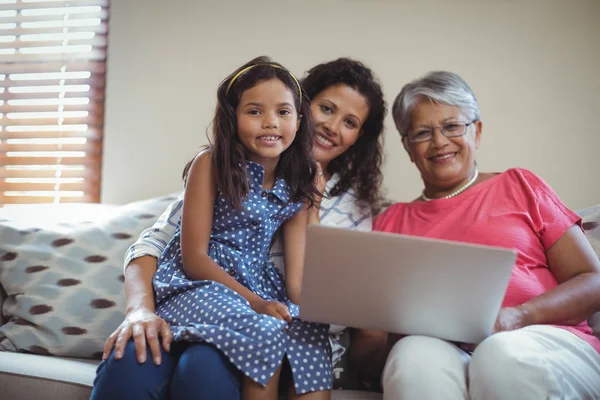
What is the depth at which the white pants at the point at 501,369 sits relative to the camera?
39.4 inches

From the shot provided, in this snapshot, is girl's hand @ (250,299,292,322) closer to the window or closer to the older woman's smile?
the older woman's smile

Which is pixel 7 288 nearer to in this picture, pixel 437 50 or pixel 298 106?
pixel 298 106

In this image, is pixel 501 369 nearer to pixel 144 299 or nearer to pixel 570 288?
pixel 570 288

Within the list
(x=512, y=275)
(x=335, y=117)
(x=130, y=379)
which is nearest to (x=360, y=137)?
(x=335, y=117)

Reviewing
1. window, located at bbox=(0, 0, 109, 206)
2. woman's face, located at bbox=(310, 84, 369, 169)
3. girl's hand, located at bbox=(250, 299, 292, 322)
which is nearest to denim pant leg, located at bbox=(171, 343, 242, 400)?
girl's hand, located at bbox=(250, 299, 292, 322)

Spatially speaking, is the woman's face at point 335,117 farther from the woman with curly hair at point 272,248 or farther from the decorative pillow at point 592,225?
the decorative pillow at point 592,225

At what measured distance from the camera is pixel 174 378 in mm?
1072

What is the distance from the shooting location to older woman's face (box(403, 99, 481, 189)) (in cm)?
158

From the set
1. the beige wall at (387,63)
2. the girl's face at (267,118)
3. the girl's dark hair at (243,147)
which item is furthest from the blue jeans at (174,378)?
the beige wall at (387,63)

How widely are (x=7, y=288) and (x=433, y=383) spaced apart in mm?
1205

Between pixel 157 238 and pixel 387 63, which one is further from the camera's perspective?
pixel 387 63

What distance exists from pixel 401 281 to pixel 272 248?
547 millimetres

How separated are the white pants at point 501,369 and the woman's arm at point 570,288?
90 millimetres

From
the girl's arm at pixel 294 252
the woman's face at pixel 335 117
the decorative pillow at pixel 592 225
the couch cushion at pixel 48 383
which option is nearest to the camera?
the couch cushion at pixel 48 383
